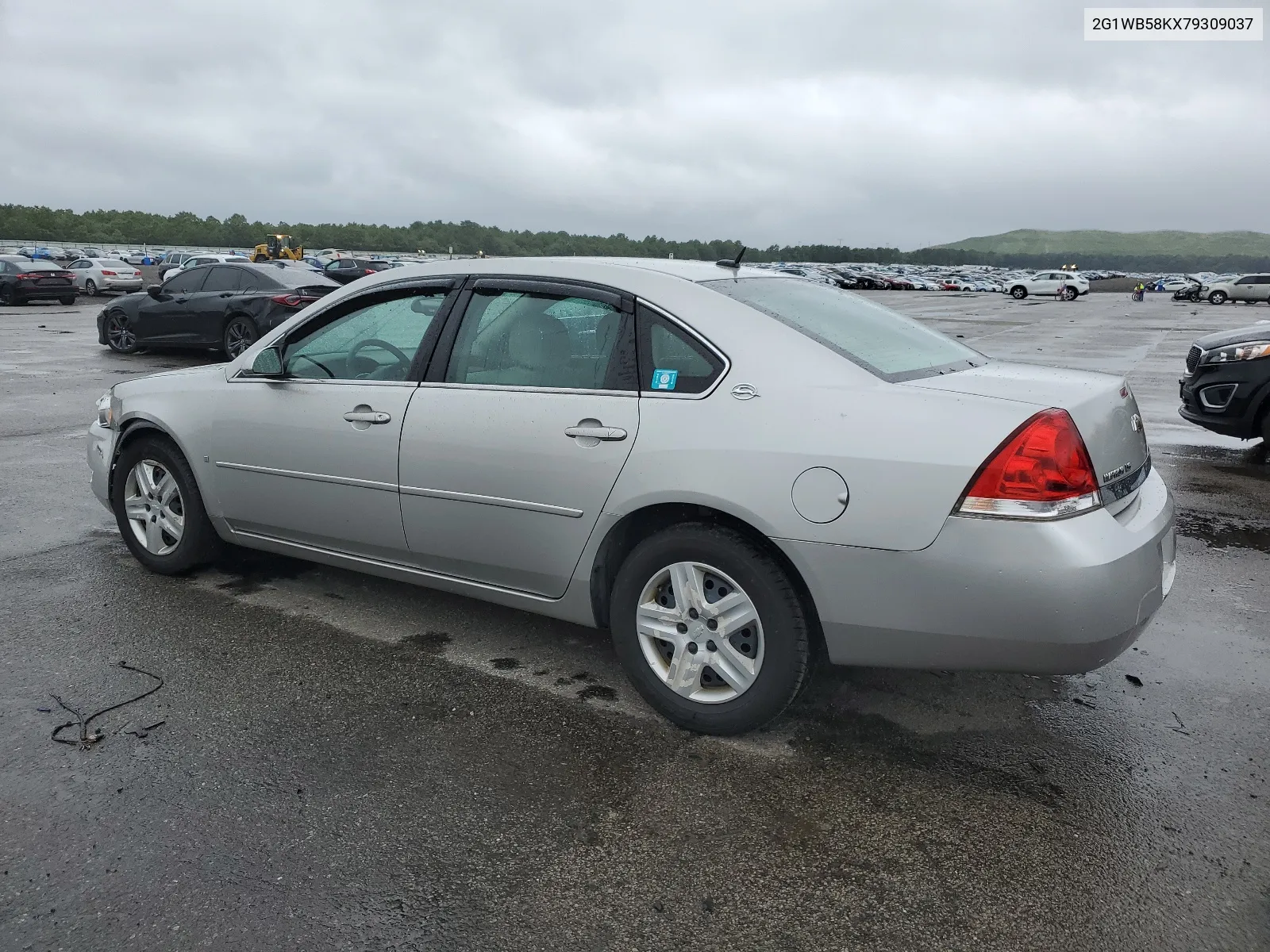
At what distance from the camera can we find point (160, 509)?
4898mm

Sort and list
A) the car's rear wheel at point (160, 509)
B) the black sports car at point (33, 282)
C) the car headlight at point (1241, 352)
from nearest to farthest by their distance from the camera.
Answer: the car's rear wheel at point (160, 509), the car headlight at point (1241, 352), the black sports car at point (33, 282)

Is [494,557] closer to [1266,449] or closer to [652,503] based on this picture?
[652,503]

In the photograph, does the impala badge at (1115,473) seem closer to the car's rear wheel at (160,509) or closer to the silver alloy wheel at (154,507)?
the car's rear wheel at (160,509)

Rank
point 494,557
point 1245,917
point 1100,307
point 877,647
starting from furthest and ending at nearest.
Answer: point 1100,307, point 494,557, point 877,647, point 1245,917

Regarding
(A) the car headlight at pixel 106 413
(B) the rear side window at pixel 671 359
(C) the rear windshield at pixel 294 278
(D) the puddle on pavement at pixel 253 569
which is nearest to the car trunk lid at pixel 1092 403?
(B) the rear side window at pixel 671 359

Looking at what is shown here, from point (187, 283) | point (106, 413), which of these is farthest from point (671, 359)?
point (187, 283)

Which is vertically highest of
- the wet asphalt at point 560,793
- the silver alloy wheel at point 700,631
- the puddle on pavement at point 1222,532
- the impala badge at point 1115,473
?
the impala badge at point 1115,473

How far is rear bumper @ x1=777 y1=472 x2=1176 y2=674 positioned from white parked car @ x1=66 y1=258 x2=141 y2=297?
36.8 meters

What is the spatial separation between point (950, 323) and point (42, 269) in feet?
87.2

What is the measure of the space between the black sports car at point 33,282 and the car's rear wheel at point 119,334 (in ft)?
50.2

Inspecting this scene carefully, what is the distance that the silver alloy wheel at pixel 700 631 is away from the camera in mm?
3240

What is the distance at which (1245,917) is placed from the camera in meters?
2.43

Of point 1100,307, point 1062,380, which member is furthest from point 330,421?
point 1100,307

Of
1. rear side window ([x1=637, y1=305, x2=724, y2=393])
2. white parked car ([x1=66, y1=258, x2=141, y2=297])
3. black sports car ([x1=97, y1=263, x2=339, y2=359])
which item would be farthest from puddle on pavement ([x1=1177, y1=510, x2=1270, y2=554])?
white parked car ([x1=66, y1=258, x2=141, y2=297])
